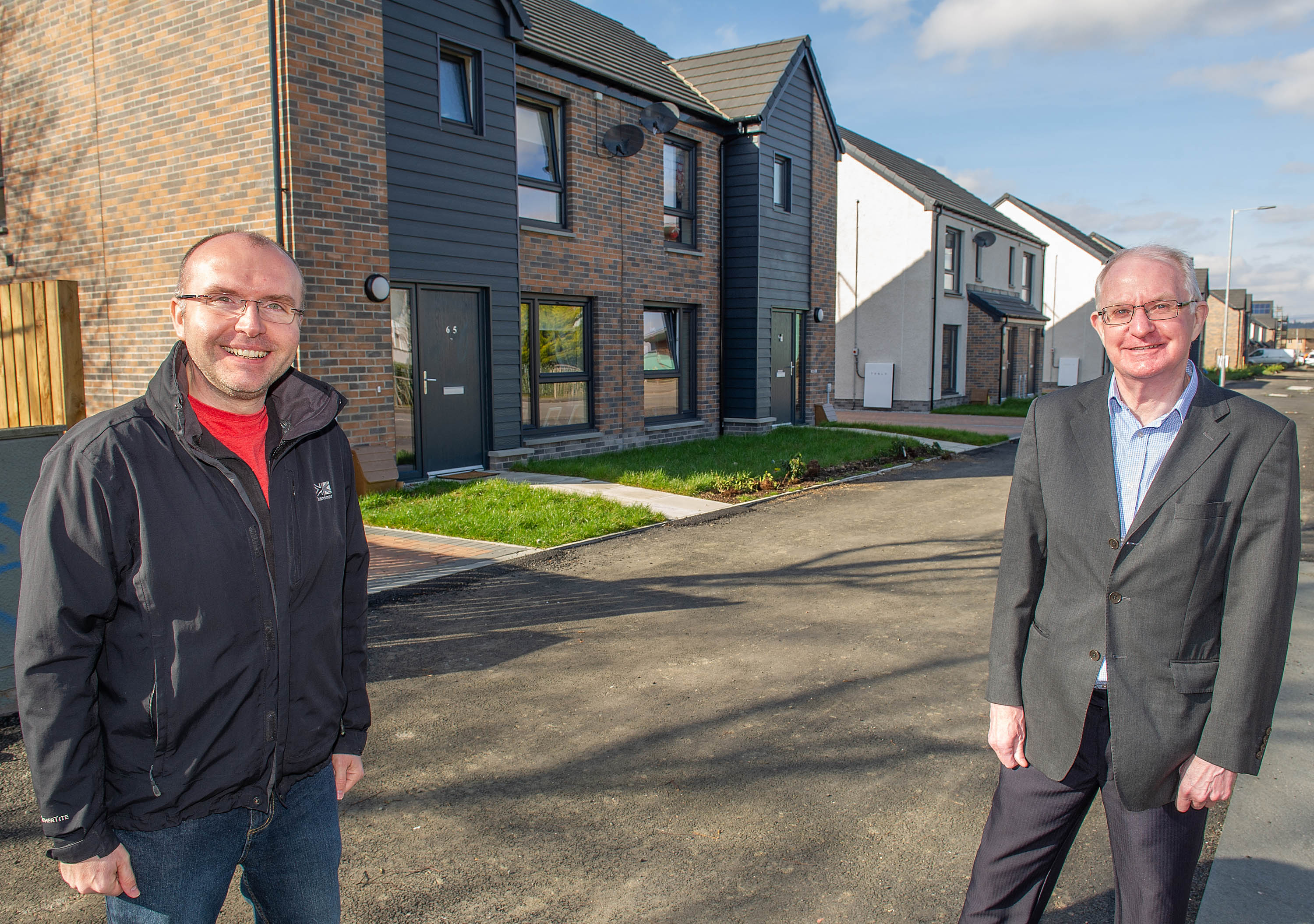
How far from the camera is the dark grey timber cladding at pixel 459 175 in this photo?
10.9 m

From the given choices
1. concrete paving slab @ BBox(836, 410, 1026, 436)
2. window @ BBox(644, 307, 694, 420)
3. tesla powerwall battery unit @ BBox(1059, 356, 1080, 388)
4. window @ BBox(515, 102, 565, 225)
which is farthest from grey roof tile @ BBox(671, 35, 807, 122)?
tesla powerwall battery unit @ BBox(1059, 356, 1080, 388)

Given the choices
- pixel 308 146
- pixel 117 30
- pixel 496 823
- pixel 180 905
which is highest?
pixel 117 30

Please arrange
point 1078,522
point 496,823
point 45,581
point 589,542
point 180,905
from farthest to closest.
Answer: point 589,542 → point 496,823 → point 1078,522 → point 180,905 → point 45,581

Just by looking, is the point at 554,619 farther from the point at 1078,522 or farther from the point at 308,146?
the point at 308,146

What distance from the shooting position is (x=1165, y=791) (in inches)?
90.0

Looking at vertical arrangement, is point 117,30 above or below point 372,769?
above

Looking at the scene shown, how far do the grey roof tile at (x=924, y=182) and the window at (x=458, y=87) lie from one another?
16827 mm

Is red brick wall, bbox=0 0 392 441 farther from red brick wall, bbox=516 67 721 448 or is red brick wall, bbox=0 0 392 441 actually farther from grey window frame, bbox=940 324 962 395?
grey window frame, bbox=940 324 962 395

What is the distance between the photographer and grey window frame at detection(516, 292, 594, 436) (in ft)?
44.0

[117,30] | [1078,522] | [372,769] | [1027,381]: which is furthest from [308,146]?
[1027,381]

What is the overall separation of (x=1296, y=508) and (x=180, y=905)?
2.71 m

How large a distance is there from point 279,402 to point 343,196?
8568 mm

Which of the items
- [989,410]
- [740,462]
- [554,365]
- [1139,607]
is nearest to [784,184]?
[554,365]

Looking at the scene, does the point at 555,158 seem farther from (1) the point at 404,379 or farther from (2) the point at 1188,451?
A: (2) the point at 1188,451
